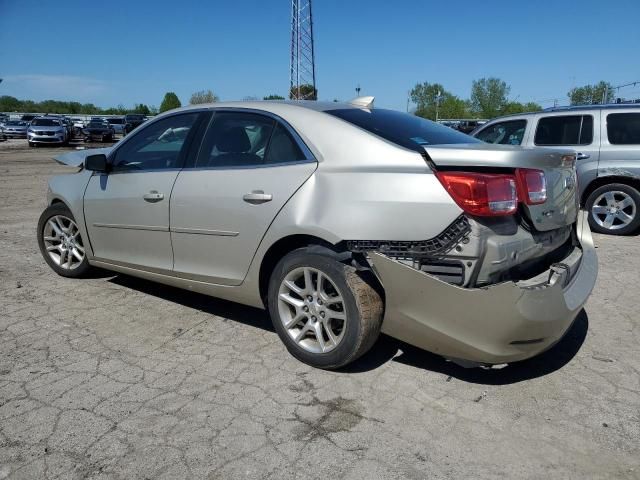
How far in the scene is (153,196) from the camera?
3945 millimetres

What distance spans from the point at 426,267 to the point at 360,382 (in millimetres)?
830

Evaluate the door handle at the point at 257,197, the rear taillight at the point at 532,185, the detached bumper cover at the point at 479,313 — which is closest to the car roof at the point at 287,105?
the door handle at the point at 257,197

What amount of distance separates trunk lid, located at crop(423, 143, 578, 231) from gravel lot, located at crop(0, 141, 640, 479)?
984 millimetres

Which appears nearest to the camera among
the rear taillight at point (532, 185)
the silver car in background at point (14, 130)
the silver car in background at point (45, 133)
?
the rear taillight at point (532, 185)

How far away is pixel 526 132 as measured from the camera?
7828 millimetres

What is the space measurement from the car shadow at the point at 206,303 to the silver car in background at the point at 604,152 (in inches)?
200

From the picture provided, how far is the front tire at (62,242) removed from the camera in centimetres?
493

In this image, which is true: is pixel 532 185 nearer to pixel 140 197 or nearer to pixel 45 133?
pixel 140 197

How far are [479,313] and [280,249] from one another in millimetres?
1306

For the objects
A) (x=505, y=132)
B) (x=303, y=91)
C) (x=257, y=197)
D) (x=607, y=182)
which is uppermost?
(x=303, y=91)

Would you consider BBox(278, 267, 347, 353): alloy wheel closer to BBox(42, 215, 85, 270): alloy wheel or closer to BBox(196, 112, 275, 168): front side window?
BBox(196, 112, 275, 168): front side window

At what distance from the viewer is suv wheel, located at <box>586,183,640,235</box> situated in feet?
23.6

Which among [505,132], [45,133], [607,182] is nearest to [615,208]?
[607,182]

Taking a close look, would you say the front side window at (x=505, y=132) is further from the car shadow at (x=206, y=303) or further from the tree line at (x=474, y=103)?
the tree line at (x=474, y=103)
